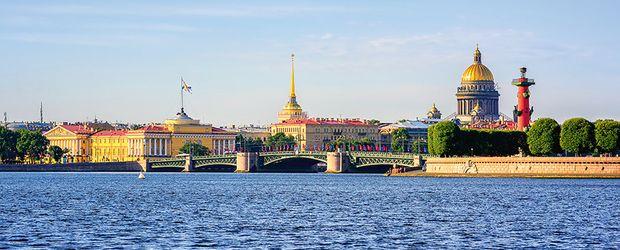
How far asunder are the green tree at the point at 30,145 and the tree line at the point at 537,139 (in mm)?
62725

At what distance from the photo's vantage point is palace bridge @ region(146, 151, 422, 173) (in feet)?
444

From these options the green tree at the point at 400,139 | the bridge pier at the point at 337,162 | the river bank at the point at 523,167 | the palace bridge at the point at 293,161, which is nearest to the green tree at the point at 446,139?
the river bank at the point at 523,167

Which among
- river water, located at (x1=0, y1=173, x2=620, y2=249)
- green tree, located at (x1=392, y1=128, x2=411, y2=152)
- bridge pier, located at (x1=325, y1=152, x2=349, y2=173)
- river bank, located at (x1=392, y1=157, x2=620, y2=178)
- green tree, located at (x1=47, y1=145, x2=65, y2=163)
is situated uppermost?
green tree, located at (x1=392, y1=128, x2=411, y2=152)

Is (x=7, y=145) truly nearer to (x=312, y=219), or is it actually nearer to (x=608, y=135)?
(x=608, y=135)

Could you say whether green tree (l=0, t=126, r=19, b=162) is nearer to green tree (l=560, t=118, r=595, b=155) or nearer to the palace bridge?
the palace bridge

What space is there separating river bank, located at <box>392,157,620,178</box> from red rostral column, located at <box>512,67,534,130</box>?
1354 cm

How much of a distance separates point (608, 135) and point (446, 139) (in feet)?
50.1

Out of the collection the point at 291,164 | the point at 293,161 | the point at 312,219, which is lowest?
the point at 312,219

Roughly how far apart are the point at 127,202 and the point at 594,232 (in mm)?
25132

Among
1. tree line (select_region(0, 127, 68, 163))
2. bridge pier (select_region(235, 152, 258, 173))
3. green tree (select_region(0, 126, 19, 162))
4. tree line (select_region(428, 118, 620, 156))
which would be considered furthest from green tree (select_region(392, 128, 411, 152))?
tree line (select_region(428, 118, 620, 156))

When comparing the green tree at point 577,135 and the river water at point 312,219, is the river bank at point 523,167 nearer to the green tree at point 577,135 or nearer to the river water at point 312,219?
the green tree at point 577,135

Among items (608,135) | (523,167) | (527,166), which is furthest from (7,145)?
(608,135)

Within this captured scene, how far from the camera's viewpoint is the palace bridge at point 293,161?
135250 millimetres

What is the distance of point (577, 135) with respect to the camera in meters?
109
